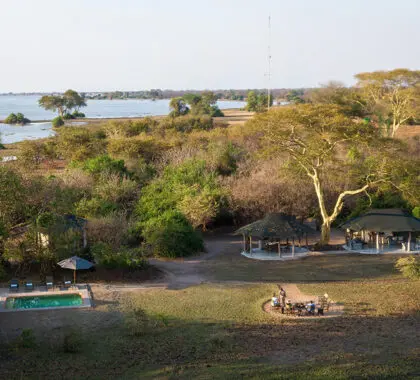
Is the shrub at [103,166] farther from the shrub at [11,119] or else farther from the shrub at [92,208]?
the shrub at [11,119]

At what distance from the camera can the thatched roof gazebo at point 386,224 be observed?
94.2ft

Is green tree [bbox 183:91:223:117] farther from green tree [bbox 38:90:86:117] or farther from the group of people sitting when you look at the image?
the group of people sitting

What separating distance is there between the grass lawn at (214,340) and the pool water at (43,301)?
849 millimetres

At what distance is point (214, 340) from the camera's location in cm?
1698

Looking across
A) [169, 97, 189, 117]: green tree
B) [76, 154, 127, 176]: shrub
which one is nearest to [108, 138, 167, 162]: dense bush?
[76, 154, 127, 176]: shrub

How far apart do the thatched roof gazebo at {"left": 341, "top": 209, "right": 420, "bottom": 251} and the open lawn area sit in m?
4.30

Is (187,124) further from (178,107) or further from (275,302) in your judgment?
(275,302)

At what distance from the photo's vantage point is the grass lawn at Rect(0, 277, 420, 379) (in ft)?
48.8

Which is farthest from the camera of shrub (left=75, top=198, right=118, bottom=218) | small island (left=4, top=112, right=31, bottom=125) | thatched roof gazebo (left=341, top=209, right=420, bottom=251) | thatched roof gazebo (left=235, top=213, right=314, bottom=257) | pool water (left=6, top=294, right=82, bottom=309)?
small island (left=4, top=112, right=31, bottom=125)

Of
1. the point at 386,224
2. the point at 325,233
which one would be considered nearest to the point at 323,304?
the point at 386,224

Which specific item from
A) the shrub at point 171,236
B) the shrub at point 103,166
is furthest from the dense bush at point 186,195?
the shrub at point 103,166

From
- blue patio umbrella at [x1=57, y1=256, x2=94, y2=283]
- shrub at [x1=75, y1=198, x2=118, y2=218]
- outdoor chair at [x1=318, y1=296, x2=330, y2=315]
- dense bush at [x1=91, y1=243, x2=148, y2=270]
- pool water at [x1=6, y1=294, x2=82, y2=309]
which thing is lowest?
pool water at [x1=6, y1=294, x2=82, y2=309]

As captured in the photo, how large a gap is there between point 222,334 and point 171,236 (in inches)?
432

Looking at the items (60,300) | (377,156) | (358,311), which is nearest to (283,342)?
(358,311)
